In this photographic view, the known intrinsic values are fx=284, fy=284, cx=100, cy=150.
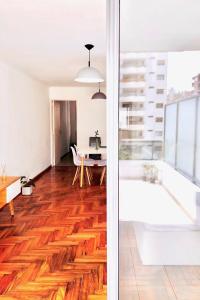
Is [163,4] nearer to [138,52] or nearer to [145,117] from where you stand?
[138,52]

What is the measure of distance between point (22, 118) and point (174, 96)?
3.89m

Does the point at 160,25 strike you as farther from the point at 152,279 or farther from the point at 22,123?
the point at 22,123

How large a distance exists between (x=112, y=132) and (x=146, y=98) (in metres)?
A: 0.46

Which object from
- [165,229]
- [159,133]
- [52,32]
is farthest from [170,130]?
[52,32]

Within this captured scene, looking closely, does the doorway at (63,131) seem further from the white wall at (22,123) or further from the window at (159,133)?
the window at (159,133)

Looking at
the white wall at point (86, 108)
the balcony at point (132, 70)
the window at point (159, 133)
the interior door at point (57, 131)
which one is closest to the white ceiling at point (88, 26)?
the balcony at point (132, 70)

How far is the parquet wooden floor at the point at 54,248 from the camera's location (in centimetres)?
214

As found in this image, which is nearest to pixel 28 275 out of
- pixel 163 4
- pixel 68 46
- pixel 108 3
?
pixel 108 3

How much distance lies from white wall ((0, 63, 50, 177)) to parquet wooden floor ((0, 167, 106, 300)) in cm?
81

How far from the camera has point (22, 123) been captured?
5.21 meters

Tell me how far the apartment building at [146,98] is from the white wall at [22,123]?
3.04 m

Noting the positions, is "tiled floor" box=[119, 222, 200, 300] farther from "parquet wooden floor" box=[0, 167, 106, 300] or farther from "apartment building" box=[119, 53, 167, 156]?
"apartment building" box=[119, 53, 167, 156]

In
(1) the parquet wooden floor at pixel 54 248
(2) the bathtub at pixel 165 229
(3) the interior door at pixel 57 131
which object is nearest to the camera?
(1) the parquet wooden floor at pixel 54 248

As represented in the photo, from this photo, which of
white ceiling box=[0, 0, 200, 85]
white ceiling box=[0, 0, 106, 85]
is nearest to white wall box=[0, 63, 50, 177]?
white ceiling box=[0, 0, 106, 85]
